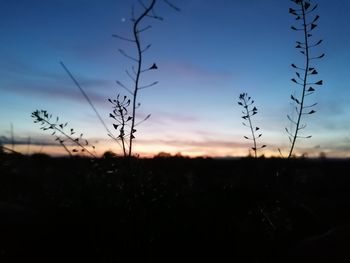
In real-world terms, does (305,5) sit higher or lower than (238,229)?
higher


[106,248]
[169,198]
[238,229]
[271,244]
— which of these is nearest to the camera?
[106,248]

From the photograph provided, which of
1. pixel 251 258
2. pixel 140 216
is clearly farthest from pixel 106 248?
pixel 251 258

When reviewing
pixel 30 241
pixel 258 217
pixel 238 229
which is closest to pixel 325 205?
pixel 258 217

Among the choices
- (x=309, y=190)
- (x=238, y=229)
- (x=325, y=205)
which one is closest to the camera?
(x=238, y=229)

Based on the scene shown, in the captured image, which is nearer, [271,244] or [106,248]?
[106,248]

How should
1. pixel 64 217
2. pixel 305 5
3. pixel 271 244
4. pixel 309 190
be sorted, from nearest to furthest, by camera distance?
1. pixel 305 5
2. pixel 271 244
3. pixel 64 217
4. pixel 309 190

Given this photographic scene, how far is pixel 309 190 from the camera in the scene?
18.0 m

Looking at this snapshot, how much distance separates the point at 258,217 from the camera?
24.0ft

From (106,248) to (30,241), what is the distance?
126 cm

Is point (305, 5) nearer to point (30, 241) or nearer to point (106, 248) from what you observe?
point (106, 248)

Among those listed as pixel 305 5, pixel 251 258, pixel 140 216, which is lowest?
pixel 251 258

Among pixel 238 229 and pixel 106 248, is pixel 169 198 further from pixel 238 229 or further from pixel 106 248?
pixel 106 248

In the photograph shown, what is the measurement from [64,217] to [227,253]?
275cm

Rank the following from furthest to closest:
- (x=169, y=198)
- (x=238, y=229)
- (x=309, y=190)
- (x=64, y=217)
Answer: (x=309, y=190)
(x=169, y=198)
(x=64, y=217)
(x=238, y=229)
